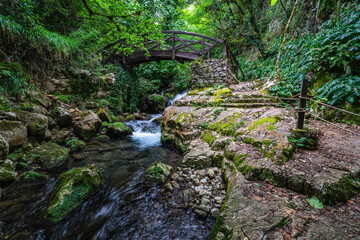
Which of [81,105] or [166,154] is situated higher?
[81,105]

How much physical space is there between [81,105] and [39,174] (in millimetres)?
5037

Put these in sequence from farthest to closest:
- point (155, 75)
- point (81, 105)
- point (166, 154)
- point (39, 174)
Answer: point (155, 75), point (81, 105), point (166, 154), point (39, 174)

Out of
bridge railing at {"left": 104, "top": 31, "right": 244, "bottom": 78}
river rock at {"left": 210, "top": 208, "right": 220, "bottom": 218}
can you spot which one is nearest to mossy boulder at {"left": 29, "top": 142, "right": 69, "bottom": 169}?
river rock at {"left": 210, "top": 208, "right": 220, "bottom": 218}

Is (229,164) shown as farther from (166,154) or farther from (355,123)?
(355,123)

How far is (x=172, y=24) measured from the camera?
41.9ft

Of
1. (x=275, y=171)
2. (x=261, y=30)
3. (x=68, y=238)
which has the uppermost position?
(x=261, y=30)

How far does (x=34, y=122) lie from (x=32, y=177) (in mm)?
2083

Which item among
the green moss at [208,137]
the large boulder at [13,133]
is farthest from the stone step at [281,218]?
the large boulder at [13,133]

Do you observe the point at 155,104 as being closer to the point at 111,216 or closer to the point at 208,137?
the point at 208,137

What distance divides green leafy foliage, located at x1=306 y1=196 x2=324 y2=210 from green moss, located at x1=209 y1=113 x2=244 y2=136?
2262 millimetres

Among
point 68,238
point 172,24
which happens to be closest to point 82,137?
point 68,238

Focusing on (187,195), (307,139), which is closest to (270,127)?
(307,139)

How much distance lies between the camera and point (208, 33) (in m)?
13.1

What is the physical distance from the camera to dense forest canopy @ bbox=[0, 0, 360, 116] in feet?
13.5
